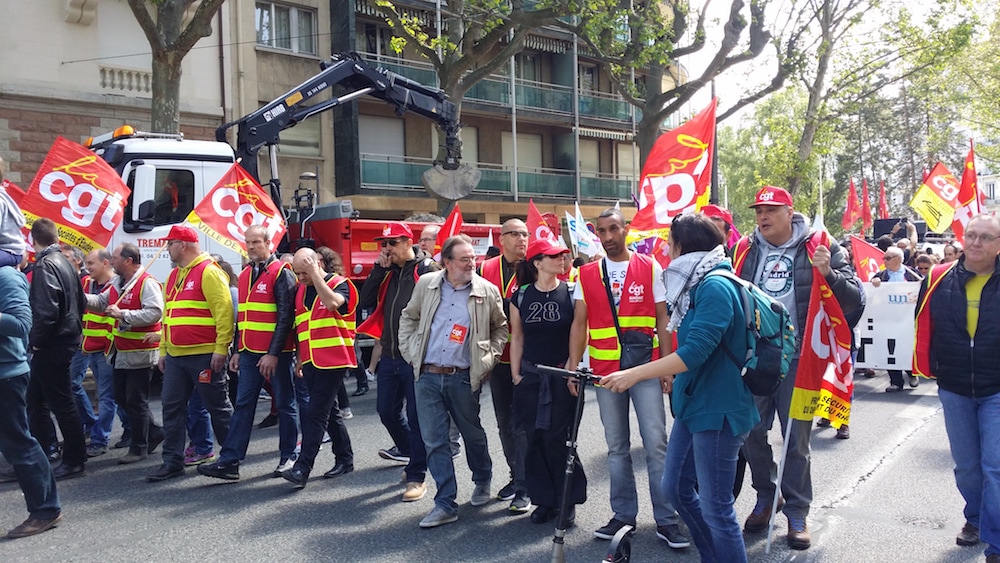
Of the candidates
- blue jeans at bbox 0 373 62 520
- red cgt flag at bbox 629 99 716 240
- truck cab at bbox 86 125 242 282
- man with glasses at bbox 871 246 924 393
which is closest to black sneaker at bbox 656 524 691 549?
red cgt flag at bbox 629 99 716 240

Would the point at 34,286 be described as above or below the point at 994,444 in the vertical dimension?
above

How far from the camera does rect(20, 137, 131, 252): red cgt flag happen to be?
7250mm

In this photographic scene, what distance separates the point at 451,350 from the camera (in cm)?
530

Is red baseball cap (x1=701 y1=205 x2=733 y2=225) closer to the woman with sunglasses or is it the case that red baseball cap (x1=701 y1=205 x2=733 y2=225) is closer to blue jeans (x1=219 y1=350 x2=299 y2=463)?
the woman with sunglasses

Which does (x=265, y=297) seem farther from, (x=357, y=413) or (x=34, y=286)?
(x=357, y=413)

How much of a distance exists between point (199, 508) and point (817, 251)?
4.19m

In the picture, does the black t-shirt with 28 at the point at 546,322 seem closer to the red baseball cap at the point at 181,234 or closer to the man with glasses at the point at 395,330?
the man with glasses at the point at 395,330

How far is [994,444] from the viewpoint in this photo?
429 centimetres

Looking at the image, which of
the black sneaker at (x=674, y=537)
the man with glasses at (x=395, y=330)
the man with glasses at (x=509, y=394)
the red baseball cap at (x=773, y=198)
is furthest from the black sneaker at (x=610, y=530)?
the red baseball cap at (x=773, y=198)

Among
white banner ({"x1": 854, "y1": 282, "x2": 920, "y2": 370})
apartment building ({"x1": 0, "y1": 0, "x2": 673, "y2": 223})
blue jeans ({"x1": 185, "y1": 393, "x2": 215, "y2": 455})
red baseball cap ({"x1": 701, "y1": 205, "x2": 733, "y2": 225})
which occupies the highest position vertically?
apartment building ({"x1": 0, "y1": 0, "x2": 673, "y2": 223})

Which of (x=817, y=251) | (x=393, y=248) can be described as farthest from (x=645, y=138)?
(x=817, y=251)

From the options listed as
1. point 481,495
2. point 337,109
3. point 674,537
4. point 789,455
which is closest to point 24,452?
point 481,495

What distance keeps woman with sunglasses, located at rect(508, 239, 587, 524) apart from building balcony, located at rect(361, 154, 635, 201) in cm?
1938

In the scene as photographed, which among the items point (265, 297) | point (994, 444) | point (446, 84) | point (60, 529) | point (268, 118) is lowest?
point (60, 529)
